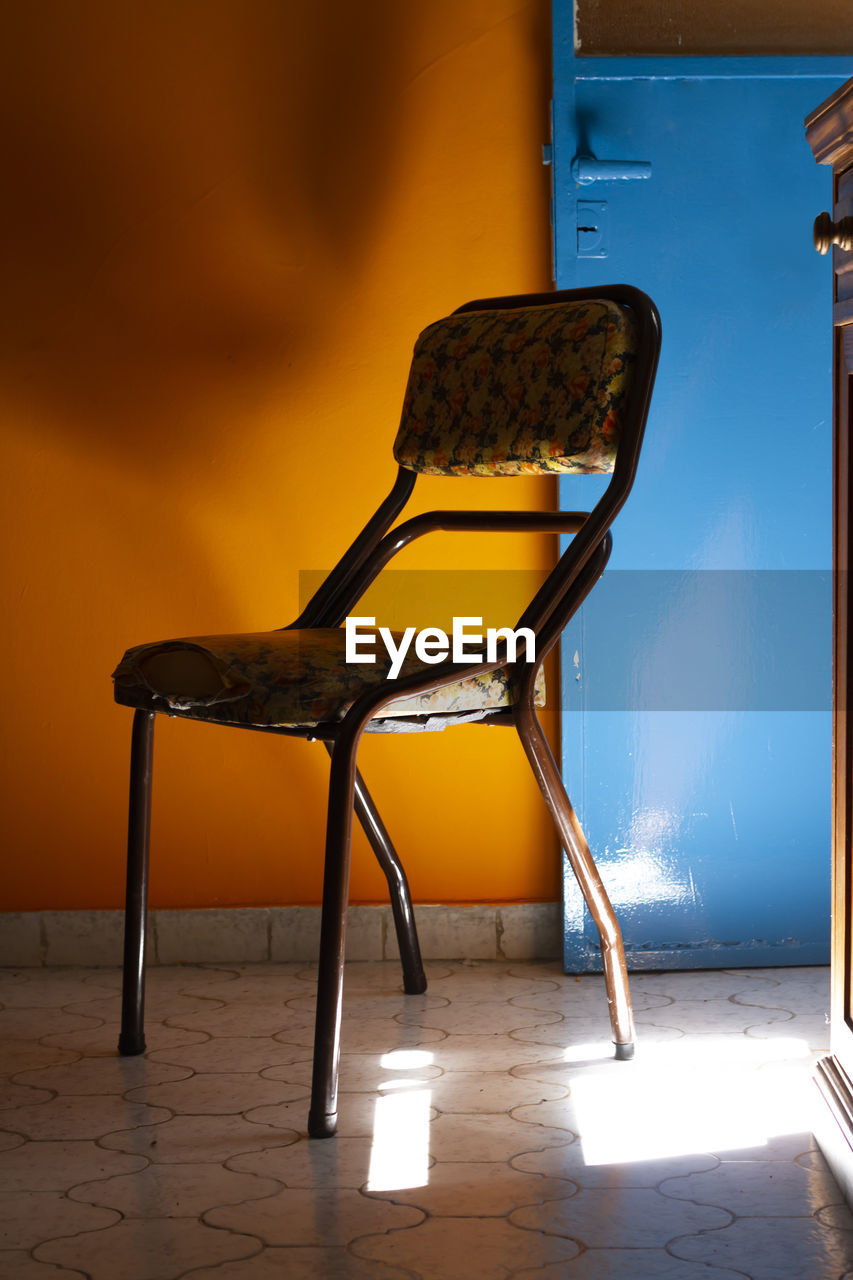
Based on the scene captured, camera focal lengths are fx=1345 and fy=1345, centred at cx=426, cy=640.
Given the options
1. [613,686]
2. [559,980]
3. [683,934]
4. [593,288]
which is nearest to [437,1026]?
[559,980]

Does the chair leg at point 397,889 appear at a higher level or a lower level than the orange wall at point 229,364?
lower

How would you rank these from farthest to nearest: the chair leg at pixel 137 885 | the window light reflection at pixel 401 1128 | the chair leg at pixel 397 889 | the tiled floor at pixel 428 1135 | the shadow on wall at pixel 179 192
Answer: the shadow on wall at pixel 179 192 → the chair leg at pixel 397 889 → the chair leg at pixel 137 885 → the window light reflection at pixel 401 1128 → the tiled floor at pixel 428 1135

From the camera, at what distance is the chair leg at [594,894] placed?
1.69 metres

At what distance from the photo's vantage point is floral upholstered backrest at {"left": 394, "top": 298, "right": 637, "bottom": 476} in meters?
1.62

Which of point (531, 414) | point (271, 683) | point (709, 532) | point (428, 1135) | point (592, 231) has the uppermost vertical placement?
point (592, 231)

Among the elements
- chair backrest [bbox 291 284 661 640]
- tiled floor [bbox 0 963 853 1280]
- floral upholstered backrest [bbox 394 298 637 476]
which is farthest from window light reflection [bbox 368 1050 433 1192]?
floral upholstered backrest [bbox 394 298 637 476]

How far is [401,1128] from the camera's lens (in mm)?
1541

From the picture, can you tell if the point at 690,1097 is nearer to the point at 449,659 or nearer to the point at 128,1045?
the point at 449,659

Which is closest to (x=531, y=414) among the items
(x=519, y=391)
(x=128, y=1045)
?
(x=519, y=391)

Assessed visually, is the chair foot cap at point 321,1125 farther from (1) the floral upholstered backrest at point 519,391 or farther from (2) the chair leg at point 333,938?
(1) the floral upholstered backrest at point 519,391

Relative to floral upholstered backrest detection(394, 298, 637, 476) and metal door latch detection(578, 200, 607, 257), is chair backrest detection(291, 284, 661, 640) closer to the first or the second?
floral upholstered backrest detection(394, 298, 637, 476)

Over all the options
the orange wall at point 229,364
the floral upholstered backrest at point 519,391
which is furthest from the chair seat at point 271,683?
the orange wall at point 229,364

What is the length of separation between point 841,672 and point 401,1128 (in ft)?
2.34

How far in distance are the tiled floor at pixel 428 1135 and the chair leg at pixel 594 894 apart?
56mm
